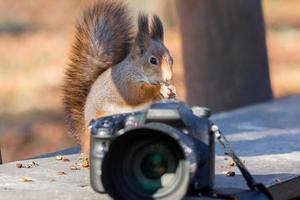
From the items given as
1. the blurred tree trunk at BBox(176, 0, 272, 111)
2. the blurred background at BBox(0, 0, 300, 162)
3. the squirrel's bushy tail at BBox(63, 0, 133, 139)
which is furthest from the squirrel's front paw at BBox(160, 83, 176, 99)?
A: the blurred background at BBox(0, 0, 300, 162)

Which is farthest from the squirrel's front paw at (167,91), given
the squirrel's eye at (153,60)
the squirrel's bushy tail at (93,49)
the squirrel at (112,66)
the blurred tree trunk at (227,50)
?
the blurred tree trunk at (227,50)

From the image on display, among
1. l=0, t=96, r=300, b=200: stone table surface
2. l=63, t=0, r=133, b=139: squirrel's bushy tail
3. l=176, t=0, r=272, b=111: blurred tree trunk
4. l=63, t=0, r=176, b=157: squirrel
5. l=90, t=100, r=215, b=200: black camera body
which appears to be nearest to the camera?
l=90, t=100, r=215, b=200: black camera body

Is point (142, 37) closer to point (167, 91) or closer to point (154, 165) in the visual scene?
point (167, 91)

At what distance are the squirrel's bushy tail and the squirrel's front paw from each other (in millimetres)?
278

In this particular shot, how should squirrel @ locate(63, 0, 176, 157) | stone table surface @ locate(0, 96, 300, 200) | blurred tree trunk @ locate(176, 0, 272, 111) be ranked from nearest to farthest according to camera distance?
stone table surface @ locate(0, 96, 300, 200) < squirrel @ locate(63, 0, 176, 157) < blurred tree trunk @ locate(176, 0, 272, 111)

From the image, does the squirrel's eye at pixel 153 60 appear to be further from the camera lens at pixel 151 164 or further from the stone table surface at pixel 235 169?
the camera lens at pixel 151 164

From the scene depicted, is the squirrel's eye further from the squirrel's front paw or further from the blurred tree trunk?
the blurred tree trunk

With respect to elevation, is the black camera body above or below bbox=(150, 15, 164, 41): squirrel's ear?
below

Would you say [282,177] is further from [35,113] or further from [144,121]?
[35,113]

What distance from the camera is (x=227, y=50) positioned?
20.5ft

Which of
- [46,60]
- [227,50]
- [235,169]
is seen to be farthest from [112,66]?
[46,60]

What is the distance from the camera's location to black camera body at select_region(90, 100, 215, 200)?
294 centimetres

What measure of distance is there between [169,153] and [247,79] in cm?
334

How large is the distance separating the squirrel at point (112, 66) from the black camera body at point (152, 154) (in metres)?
0.76
